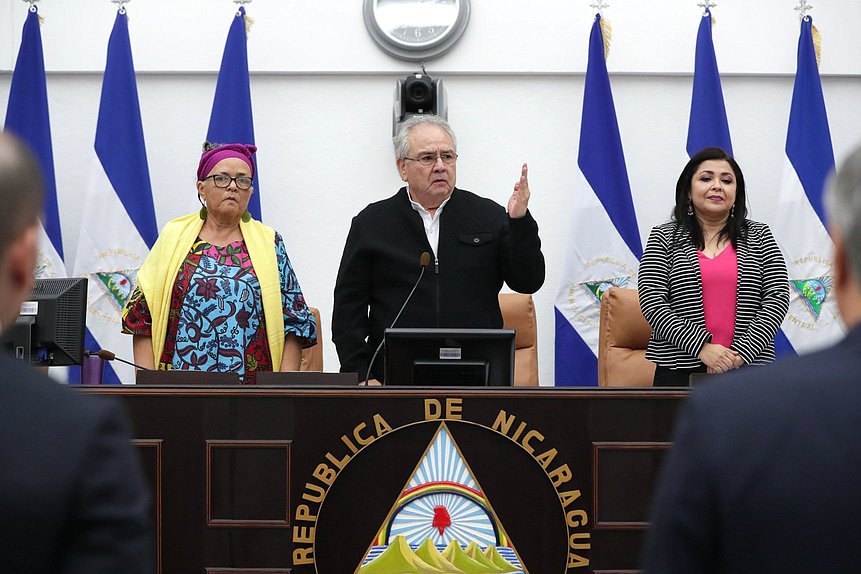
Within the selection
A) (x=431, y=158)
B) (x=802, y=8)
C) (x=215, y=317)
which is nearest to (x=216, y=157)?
(x=215, y=317)

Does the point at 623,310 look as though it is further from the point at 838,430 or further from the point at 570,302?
the point at 838,430

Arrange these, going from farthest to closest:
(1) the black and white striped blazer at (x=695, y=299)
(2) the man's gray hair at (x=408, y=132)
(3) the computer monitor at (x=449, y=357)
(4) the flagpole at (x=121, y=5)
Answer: (4) the flagpole at (x=121, y=5) → (2) the man's gray hair at (x=408, y=132) → (1) the black and white striped blazer at (x=695, y=299) → (3) the computer monitor at (x=449, y=357)

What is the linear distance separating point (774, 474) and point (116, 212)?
→ 4.08 metres

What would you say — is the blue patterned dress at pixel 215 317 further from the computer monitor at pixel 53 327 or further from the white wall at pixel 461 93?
the white wall at pixel 461 93

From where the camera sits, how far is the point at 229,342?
3170mm

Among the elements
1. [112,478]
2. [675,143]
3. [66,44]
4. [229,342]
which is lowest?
[112,478]

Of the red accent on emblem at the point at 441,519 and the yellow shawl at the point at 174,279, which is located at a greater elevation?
the yellow shawl at the point at 174,279

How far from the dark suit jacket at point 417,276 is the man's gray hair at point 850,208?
86.7 inches

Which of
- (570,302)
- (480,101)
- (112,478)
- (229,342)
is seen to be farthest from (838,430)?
(480,101)

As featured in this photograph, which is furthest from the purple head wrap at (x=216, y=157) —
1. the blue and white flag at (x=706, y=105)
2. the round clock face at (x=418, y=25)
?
the blue and white flag at (x=706, y=105)

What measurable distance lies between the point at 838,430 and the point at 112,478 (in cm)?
68

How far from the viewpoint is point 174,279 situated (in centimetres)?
321

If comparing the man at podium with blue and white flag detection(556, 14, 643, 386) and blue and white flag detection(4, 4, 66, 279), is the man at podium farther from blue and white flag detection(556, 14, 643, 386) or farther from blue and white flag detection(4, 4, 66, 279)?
blue and white flag detection(4, 4, 66, 279)

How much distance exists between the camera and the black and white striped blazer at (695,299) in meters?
3.13
